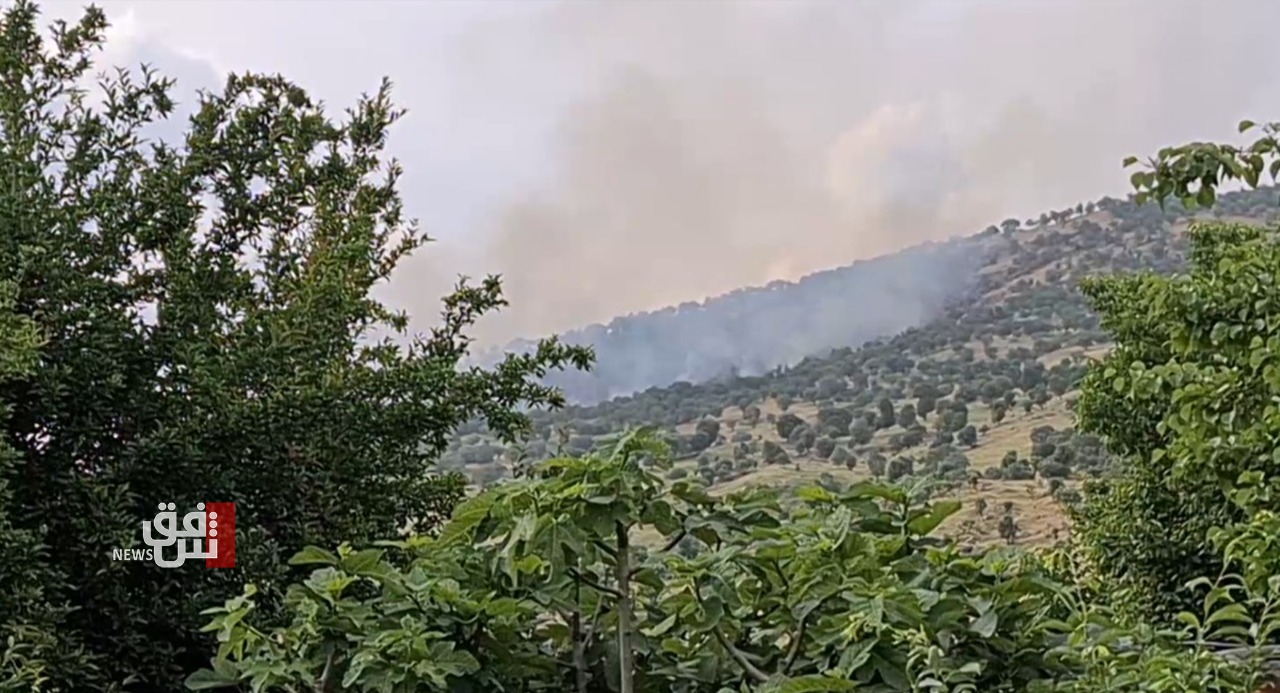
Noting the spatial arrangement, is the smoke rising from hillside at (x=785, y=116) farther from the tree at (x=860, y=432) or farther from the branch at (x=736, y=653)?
the branch at (x=736, y=653)

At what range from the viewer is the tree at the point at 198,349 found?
6.24ft

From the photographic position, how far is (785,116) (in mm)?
7570

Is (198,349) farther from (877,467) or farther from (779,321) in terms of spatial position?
(779,321)

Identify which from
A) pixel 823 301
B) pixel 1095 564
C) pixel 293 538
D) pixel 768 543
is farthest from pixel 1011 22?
pixel 768 543

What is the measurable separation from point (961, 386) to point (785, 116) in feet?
12.3

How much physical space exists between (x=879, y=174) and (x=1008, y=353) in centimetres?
301

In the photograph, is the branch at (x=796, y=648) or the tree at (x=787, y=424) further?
the tree at (x=787, y=424)

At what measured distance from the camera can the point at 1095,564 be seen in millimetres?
5824

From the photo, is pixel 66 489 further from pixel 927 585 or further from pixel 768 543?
pixel 927 585

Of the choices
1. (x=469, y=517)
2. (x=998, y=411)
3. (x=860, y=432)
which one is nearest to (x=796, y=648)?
(x=469, y=517)

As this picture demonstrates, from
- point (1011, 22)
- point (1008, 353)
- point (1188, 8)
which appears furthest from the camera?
point (1008, 353)

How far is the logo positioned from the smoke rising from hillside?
3.49ft

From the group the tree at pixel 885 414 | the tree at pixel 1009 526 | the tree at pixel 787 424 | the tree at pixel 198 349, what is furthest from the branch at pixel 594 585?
the tree at pixel 885 414

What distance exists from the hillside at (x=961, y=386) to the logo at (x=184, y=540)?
21.9 inches
